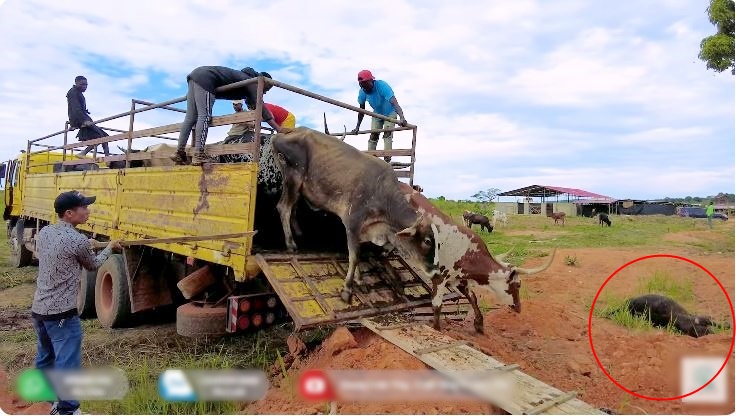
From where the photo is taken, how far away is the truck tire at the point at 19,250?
1081cm

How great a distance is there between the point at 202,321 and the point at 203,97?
7.36 feet

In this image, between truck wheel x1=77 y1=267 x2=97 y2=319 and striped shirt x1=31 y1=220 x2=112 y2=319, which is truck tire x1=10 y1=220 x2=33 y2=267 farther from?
striped shirt x1=31 y1=220 x2=112 y2=319

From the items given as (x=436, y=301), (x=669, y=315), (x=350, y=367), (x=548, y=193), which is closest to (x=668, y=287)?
(x=669, y=315)

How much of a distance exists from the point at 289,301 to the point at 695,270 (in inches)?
332

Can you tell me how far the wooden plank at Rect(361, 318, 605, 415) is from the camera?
122 inches

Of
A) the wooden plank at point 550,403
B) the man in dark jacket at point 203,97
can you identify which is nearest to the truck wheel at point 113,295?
the man in dark jacket at point 203,97

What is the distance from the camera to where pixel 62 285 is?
3.67 metres

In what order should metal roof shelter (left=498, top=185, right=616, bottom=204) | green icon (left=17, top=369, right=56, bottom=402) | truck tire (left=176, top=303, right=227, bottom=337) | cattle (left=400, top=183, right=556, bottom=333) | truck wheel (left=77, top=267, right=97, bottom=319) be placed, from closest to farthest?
green icon (left=17, top=369, right=56, bottom=402)
cattle (left=400, top=183, right=556, bottom=333)
truck tire (left=176, top=303, right=227, bottom=337)
truck wheel (left=77, top=267, right=97, bottom=319)
metal roof shelter (left=498, top=185, right=616, bottom=204)

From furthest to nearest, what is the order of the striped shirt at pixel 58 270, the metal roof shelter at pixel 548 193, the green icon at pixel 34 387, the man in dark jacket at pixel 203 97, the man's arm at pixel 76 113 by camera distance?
the metal roof shelter at pixel 548 193, the man's arm at pixel 76 113, the man in dark jacket at pixel 203 97, the green icon at pixel 34 387, the striped shirt at pixel 58 270

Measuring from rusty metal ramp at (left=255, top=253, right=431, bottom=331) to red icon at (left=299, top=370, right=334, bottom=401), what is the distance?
1.24ft

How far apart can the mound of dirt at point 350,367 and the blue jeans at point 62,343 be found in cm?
141

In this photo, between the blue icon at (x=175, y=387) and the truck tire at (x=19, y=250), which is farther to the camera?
the truck tire at (x=19, y=250)

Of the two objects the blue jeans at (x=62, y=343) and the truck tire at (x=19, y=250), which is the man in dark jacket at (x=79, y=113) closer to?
the truck tire at (x=19, y=250)

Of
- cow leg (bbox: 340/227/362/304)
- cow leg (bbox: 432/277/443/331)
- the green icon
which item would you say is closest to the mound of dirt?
cow leg (bbox: 340/227/362/304)
